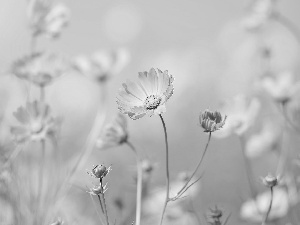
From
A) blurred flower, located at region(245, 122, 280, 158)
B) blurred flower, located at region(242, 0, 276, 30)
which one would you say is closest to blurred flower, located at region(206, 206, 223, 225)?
blurred flower, located at region(245, 122, 280, 158)

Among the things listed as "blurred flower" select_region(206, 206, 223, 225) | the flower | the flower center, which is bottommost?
"blurred flower" select_region(206, 206, 223, 225)

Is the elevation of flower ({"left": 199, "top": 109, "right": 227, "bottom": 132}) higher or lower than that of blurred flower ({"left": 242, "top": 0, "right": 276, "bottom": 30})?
lower

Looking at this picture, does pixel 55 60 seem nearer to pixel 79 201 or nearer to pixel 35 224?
pixel 35 224

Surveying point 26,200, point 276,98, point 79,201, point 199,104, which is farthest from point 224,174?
point 26,200

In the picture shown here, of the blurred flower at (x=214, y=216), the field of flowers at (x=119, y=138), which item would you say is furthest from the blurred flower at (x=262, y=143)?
the blurred flower at (x=214, y=216)

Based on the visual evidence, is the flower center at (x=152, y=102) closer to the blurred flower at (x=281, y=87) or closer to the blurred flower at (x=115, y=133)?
the blurred flower at (x=115, y=133)

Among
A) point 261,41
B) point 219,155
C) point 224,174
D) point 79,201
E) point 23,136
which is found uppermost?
point 219,155

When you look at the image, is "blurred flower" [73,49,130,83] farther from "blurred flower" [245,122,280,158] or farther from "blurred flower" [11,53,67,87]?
"blurred flower" [245,122,280,158]
